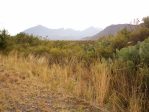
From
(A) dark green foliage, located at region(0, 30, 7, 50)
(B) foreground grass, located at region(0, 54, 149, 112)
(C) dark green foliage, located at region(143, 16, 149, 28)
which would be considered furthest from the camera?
(A) dark green foliage, located at region(0, 30, 7, 50)

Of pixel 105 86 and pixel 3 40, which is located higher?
pixel 3 40

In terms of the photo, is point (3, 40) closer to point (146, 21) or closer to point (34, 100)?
point (146, 21)

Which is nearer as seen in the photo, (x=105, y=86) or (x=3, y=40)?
(x=105, y=86)

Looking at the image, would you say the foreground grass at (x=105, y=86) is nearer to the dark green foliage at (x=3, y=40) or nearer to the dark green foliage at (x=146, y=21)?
the dark green foliage at (x=146, y=21)

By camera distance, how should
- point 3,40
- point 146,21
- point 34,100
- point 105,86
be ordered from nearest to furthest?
point 34,100, point 105,86, point 146,21, point 3,40

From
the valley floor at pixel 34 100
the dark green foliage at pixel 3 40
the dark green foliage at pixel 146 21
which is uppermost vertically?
the dark green foliage at pixel 146 21

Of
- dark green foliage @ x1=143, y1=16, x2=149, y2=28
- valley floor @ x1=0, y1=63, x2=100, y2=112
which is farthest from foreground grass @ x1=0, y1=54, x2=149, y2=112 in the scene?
dark green foliage @ x1=143, y1=16, x2=149, y2=28

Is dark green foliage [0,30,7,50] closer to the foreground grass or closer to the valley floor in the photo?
the foreground grass

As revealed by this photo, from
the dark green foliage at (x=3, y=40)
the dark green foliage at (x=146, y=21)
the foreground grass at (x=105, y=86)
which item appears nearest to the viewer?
the foreground grass at (x=105, y=86)

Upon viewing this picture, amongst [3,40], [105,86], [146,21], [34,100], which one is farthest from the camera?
[3,40]

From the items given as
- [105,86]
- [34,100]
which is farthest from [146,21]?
[34,100]

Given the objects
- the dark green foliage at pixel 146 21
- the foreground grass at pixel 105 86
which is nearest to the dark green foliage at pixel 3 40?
the dark green foliage at pixel 146 21

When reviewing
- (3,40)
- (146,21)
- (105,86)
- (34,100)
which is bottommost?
(34,100)

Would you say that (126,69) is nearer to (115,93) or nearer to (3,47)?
(115,93)
